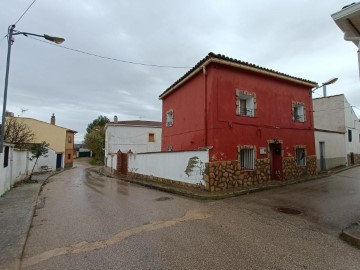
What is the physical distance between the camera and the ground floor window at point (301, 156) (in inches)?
579

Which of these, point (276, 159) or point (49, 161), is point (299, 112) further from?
point (49, 161)

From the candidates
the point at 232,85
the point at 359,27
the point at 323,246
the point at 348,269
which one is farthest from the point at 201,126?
the point at 348,269

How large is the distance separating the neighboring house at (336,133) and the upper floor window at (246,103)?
24.6ft

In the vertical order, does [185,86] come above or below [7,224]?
above

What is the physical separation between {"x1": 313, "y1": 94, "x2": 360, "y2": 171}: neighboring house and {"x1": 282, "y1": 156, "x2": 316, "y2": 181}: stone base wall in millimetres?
2725

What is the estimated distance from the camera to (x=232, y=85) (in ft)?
40.0

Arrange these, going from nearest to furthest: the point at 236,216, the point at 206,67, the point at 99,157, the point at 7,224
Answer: the point at 7,224
the point at 236,216
the point at 206,67
the point at 99,157

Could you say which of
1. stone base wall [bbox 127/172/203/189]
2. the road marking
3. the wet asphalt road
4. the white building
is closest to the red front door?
the wet asphalt road

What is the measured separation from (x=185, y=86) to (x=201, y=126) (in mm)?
3438

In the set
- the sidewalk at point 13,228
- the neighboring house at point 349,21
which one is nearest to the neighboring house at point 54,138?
the sidewalk at point 13,228

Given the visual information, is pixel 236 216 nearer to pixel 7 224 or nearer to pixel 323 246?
pixel 323 246

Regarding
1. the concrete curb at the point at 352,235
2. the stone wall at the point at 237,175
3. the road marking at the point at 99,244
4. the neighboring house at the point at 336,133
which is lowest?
the road marking at the point at 99,244

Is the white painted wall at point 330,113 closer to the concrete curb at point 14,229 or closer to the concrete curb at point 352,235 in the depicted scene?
the concrete curb at point 352,235

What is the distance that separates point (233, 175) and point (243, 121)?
2848mm
